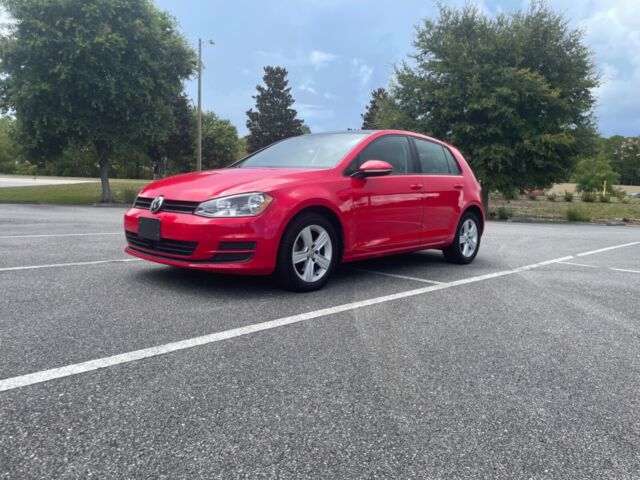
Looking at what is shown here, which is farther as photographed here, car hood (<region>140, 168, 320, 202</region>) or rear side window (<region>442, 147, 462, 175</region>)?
rear side window (<region>442, 147, 462, 175</region>)

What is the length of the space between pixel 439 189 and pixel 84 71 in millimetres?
16902

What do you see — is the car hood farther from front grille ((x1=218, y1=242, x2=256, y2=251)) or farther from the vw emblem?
front grille ((x1=218, y1=242, x2=256, y2=251))

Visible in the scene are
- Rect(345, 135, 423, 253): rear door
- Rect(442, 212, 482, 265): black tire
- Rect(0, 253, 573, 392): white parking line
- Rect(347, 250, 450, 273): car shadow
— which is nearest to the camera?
Rect(0, 253, 573, 392): white parking line

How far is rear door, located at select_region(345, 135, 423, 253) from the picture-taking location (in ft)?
16.9

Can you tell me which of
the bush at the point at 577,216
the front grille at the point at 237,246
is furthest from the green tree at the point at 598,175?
the front grille at the point at 237,246

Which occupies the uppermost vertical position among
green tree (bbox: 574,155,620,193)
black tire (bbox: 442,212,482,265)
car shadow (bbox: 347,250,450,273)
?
green tree (bbox: 574,155,620,193)

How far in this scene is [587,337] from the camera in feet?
12.2

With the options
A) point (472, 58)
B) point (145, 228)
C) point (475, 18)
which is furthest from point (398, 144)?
point (475, 18)

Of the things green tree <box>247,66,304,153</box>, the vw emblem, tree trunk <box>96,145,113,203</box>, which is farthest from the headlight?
green tree <box>247,66,304,153</box>

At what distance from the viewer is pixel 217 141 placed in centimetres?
5847

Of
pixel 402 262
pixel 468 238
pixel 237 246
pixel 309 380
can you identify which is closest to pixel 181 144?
pixel 402 262

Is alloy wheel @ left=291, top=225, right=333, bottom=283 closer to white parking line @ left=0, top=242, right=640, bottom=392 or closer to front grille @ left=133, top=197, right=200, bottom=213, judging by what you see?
white parking line @ left=0, top=242, right=640, bottom=392

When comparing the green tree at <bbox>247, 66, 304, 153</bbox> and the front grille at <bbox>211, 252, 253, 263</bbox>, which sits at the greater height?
the green tree at <bbox>247, 66, 304, 153</bbox>

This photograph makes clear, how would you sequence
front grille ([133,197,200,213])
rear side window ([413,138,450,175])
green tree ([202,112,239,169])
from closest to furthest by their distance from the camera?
front grille ([133,197,200,213]) → rear side window ([413,138,450,175]) → green tree ([202,112,239,169])
